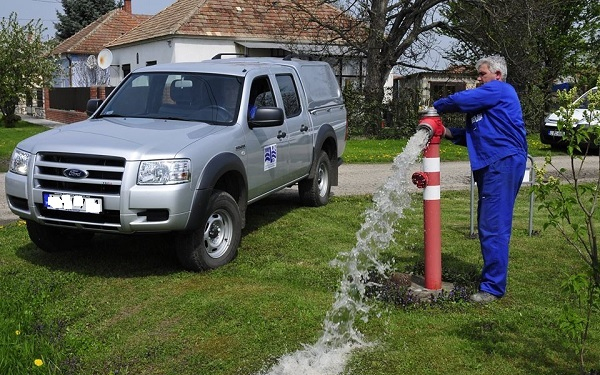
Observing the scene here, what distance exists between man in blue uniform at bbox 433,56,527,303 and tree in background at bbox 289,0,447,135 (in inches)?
684

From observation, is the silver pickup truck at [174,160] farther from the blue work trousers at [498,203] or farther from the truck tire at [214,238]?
the blue work trousers at [498,203]

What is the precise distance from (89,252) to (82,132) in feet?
4.46

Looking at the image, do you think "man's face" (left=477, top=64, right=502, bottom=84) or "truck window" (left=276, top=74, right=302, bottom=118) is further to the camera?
"truck window" (left=276, top=74, right=302, bottom=118)

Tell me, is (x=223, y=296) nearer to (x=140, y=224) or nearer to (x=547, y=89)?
(x=140, y=224)

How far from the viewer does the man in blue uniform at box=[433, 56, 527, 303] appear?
5.36m

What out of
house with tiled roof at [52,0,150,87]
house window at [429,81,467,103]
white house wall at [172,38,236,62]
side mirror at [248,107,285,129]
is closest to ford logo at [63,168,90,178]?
side mirror at [248,107,285,129]

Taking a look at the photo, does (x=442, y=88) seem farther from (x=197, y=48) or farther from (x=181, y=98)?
(x=181, y=98)

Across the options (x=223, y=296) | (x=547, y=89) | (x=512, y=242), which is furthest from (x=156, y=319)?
(x=547, y=89)

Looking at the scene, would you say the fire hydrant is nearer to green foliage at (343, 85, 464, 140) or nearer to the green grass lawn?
the green grass lawn

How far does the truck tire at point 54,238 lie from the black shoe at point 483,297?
147 inches

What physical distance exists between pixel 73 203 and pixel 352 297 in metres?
2.57

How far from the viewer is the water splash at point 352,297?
14.6ft

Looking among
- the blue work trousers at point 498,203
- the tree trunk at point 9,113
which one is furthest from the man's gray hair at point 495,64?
the tree trunk at point 9,113

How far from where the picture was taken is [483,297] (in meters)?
5.54
